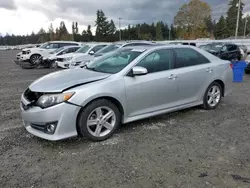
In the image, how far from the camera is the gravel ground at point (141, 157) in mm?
2596

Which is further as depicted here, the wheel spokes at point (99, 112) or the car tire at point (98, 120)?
the wheel spokes at point (99, 112)

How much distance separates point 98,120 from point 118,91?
1.87ft

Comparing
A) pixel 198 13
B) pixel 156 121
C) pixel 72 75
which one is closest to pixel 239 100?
pixel 156 121

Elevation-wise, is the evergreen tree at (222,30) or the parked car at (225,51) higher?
the evergreen tree at (222,30)

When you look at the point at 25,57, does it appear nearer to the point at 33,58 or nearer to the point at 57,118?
the point at 33,58

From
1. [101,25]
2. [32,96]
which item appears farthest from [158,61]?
[101,25]

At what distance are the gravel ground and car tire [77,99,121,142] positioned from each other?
0.51 ft

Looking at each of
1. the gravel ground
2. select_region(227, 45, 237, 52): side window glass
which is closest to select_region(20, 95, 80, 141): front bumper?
the gravel ground

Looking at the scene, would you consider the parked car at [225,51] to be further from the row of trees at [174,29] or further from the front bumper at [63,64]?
the row of trees at [174,29]

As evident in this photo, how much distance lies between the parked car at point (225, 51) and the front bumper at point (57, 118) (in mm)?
11997

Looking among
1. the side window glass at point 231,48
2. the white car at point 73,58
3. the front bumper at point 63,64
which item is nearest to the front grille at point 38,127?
the white car at point 73,58

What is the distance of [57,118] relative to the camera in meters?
3.15

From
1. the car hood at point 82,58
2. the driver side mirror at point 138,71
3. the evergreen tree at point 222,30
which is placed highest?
the evergreen tree at point 222,30

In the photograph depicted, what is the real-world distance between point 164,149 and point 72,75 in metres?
1.99
